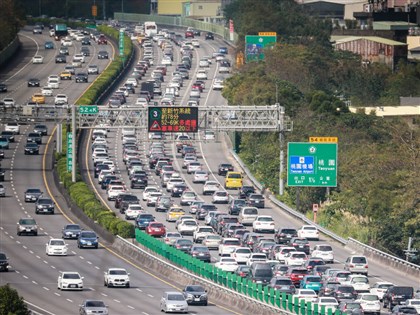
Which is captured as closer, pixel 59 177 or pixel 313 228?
pixel 313 228

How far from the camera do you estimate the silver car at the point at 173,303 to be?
3324 inches

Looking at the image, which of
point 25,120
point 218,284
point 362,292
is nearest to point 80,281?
point 218,284

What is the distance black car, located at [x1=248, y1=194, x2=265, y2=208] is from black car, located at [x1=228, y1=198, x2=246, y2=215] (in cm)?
205

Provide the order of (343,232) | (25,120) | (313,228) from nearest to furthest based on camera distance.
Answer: (313,228) < (343,232) < (25,120)

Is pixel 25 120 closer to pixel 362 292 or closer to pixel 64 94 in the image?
pixel 64 94

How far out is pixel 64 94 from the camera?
194 meters

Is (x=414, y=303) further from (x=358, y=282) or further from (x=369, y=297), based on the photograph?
(x=358, y=282)

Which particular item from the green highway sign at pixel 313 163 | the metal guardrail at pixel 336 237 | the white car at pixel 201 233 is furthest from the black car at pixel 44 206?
the white car at pixel 201 233

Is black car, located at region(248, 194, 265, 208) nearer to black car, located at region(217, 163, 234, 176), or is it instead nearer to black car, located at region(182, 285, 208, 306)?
black car, located at region(217, 163, 234, 176)

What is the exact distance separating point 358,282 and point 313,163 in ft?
107

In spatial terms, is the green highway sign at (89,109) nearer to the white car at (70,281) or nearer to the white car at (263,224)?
the white car at (263,224)

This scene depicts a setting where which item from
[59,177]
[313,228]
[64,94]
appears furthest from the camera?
[64,94]

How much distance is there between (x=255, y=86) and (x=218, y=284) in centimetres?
8690

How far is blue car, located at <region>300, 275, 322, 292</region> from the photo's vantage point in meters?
90.3
